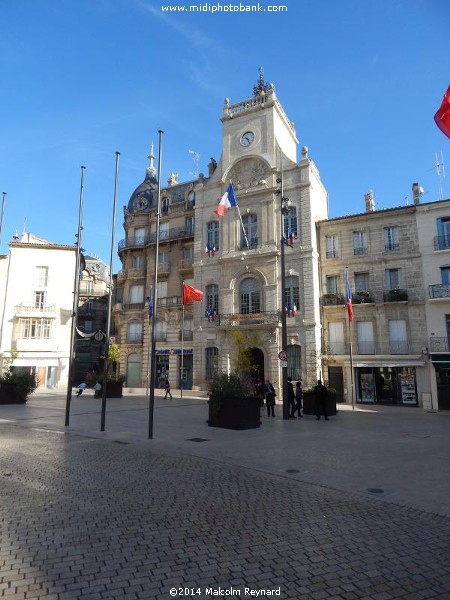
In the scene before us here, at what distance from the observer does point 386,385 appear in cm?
2641

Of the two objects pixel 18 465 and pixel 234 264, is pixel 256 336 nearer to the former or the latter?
pixel 234 264

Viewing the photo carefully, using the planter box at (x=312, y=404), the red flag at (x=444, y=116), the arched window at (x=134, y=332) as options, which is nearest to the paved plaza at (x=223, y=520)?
the red flag at (x=444, y=116)

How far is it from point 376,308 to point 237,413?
16.5 metres

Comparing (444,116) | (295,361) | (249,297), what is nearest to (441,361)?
(295,361)

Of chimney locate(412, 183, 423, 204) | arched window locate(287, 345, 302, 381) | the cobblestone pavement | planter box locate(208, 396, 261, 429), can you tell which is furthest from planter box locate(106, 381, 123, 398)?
chimney locate(412, 183, 423, 204)

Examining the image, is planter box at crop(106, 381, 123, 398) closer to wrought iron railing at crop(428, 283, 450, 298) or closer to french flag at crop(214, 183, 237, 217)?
french flag at crop(214, 183, 237, 217)

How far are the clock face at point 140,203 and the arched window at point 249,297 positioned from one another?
16.3 m

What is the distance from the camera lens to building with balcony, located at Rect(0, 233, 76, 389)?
3797cm

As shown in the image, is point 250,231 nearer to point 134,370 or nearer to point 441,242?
point 441,242

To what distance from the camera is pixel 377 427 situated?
14984 millimetres

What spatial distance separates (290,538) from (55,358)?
3778 centimetres

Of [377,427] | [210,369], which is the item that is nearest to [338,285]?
[210,369]

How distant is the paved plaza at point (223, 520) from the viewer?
386cm

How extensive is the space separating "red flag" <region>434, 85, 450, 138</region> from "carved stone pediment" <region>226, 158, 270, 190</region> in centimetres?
2245
